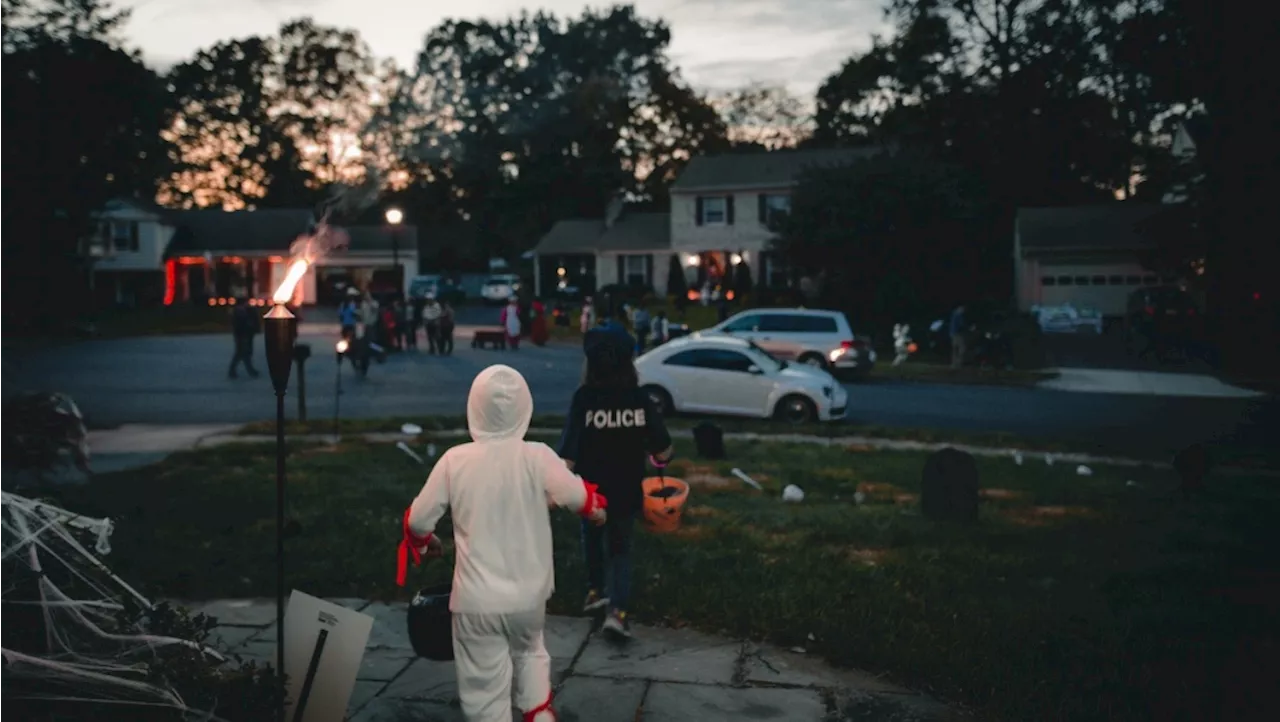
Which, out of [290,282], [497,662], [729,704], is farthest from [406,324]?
[497,662]

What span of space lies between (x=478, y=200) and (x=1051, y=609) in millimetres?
67073

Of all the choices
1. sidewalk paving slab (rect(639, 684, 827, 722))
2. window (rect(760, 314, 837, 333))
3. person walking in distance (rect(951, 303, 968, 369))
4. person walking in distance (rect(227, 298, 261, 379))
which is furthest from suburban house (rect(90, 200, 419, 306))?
sidewalk paving slab (rect(639, 684, 827, 722))

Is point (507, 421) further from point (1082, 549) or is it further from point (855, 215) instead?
point (855, 215)

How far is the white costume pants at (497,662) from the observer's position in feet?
14.0

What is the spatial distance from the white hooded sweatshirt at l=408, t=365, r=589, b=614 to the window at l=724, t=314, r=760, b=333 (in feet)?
63.9

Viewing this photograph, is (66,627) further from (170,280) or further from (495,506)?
(170,280)

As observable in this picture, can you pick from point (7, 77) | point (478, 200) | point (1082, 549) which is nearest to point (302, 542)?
point (7, 77)

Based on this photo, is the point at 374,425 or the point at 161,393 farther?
the point at 161,393

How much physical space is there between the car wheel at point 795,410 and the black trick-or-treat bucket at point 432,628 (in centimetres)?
1270

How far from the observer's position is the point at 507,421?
4.45 m

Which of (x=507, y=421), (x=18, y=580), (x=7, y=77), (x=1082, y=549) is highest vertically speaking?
(x=7, y=77)

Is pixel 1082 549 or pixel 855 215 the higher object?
pixel 855 215

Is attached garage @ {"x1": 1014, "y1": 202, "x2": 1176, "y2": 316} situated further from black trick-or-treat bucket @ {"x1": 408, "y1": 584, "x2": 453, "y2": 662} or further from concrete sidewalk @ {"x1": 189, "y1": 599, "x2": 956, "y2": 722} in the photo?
black trick-or-treat bucket @ {"x1": 408, "y1": 584, "x2": 453, "y2": 662}

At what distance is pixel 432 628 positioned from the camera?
4742 millimetres
